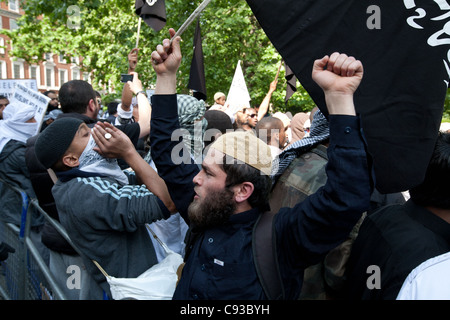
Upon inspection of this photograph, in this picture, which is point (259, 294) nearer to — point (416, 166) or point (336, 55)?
point (416, 166)

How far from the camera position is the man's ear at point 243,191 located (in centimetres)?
191

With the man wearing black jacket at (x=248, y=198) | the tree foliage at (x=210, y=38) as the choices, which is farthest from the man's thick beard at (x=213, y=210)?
the tree foliage at (x=210, y=38)

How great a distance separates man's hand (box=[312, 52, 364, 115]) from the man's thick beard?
637 millimetres

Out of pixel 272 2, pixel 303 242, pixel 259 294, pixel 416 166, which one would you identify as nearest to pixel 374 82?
pixel 416 166

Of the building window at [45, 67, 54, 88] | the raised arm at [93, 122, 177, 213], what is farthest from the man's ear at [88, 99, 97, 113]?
the building window at [45, 67, 54, 88]

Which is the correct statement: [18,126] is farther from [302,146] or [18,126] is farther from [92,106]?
[302,146]

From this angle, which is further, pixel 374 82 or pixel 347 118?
pixel 374 82

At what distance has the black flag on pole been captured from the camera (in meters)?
1.66

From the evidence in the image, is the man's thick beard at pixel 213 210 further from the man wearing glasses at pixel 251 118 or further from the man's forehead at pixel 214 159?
the man wearing glasses at pixel 251 118

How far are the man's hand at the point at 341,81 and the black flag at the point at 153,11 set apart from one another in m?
1.95

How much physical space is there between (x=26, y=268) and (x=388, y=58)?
11.2 feet

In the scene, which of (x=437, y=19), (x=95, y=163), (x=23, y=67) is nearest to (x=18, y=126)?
(x=95, y=163)

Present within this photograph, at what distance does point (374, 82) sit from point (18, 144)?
4.02m

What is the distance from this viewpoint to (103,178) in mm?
2475
